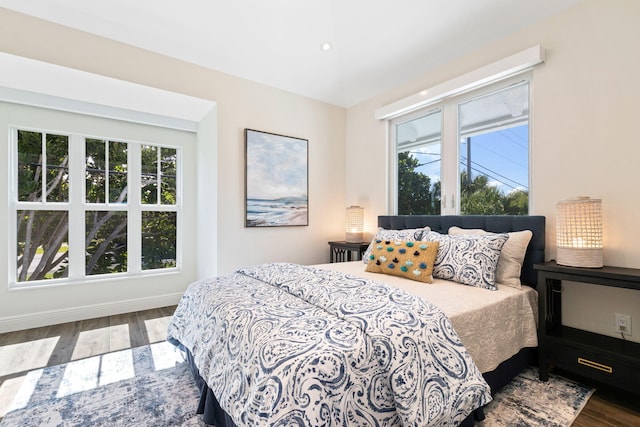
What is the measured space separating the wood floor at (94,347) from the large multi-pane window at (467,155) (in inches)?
55.9

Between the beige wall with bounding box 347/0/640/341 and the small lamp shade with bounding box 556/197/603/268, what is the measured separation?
0.77 ft

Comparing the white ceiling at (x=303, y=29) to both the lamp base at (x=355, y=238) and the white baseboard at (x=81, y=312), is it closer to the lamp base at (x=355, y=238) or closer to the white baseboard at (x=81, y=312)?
the lamp base at (x=355, y=238)

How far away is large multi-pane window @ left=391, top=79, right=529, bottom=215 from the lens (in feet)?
8.73

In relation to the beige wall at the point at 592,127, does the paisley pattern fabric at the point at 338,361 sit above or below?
below

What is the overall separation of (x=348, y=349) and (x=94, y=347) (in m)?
2.54

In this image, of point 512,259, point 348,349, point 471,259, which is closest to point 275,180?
point 471,259

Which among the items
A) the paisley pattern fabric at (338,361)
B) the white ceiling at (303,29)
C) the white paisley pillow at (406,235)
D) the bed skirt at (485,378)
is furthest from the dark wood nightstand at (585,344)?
the white ceiling at (303,29)

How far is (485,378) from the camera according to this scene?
1729 millimetres

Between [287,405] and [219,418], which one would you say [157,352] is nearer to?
[219,418]

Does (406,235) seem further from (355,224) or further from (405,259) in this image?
(355,224)

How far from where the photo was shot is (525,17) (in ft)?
8.07

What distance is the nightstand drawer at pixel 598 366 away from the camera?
5.77 ft

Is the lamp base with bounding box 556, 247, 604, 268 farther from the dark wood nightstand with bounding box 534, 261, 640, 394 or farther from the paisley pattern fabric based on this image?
the paisley pattern fabric

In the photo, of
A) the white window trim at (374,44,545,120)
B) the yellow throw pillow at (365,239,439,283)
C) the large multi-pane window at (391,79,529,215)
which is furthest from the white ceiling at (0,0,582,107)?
the yellow throw pillow at (365,239,439,283)
